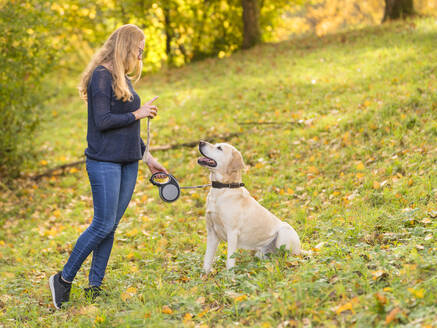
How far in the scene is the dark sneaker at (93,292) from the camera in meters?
4.37

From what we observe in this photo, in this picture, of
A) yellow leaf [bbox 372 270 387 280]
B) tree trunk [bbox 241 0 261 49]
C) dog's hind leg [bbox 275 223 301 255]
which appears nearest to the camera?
yellow leaf [bbox 372 270 387 280]

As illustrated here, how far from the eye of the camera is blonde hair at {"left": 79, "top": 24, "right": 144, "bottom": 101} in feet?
13.4

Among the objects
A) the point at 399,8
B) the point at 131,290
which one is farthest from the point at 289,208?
the point at 399,8

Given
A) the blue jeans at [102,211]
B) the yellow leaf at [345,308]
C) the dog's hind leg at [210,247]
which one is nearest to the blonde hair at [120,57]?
the blue jeans at [102,211]

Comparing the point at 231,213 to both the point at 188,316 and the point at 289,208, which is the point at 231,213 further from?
the point at 289,208

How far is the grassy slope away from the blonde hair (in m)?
1.89

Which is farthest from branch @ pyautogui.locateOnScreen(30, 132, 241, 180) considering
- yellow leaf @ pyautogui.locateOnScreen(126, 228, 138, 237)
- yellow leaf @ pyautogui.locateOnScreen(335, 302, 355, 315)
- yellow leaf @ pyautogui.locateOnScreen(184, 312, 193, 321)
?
yellow leaf @ pyautogui.locateOnScreen(335, 302, 355, 315)

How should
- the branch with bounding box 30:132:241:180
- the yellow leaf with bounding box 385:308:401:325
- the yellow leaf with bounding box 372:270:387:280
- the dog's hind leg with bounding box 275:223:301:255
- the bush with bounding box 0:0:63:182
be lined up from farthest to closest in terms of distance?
the branch with bounding box 30:132:241:180
the bush with bounding box 0:0:63:182
the dog's hind leg with bounding box 275:223:301:255
the yellow leaf with bounding box 372:270:387:280
the yellow leaf with bounding box 385:308:401:325

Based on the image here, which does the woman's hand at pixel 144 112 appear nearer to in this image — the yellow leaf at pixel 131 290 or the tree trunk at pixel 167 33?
the yellow leaf at pixel 131 290

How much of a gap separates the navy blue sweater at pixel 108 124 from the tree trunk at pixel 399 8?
15.1 meters

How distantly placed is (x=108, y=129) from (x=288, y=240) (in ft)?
6.96

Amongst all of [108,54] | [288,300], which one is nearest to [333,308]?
[288,300]

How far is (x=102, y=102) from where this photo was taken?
13.2 feet

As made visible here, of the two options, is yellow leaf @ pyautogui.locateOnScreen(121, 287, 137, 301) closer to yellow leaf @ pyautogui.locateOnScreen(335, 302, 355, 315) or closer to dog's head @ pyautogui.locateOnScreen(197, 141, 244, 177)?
dog's head @ pyautogui.locateOnScreen(197, 141, 244, 177)
